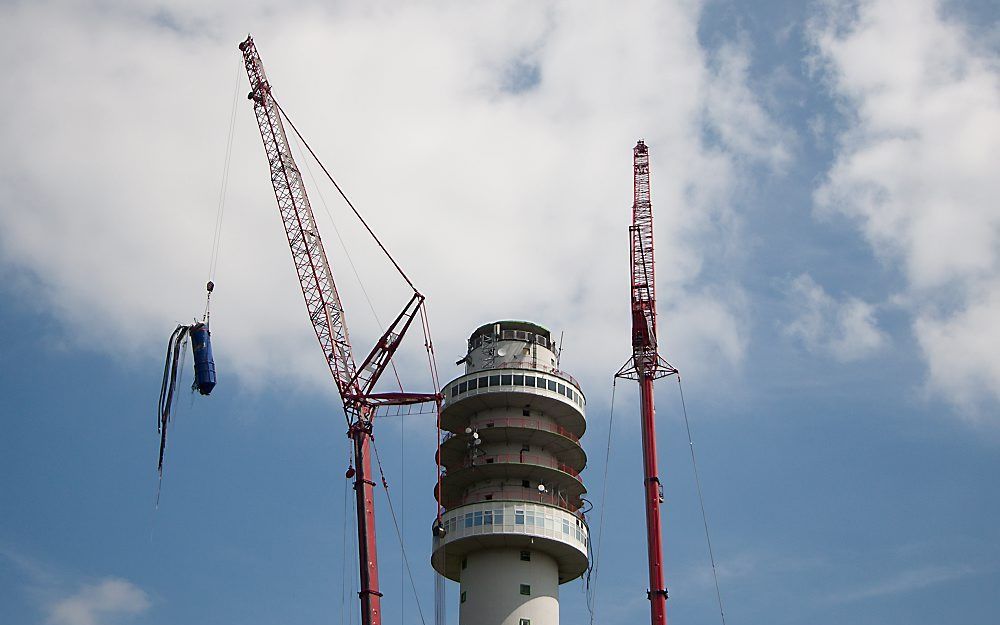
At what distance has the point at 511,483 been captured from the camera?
139375 mm

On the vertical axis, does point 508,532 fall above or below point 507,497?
below

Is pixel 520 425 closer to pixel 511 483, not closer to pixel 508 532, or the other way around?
pixel 511 483

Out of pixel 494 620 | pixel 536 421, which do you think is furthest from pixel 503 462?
pixel 494 620

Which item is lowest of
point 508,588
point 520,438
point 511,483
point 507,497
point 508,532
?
point 508,588

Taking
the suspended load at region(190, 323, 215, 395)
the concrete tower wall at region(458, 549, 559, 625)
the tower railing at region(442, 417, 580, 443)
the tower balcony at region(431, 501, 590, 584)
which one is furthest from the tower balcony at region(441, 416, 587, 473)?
the suspended load at region(190, 323, 215, 395)

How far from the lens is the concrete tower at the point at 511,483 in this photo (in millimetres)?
132500

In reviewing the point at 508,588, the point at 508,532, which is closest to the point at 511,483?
the point at 508,532

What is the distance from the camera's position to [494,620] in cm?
12875

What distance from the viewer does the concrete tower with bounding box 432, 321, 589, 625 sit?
132 meters

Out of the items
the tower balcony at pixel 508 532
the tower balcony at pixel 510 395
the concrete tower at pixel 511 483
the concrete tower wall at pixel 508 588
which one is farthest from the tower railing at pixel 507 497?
the tower balcony at pixel 510 395

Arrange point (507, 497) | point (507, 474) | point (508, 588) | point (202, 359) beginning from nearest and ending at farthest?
1. point (202, 359)
2. point (508, 588)
3. point (507, 497)
4. point (507, 474)

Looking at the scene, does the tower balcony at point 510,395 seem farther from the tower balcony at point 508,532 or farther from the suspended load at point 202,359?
the suspended load at point 202,359

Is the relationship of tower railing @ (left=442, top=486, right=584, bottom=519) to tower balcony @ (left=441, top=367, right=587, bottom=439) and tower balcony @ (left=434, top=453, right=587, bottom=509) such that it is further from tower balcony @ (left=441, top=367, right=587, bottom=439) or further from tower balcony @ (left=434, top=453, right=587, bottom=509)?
tower balcony @ (left=441, top=367, right=587, bottom=439)

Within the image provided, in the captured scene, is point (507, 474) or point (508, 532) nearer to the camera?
point (508, 532)
